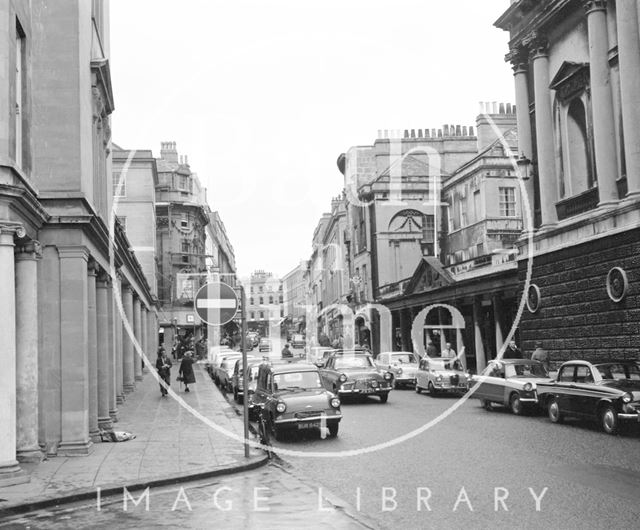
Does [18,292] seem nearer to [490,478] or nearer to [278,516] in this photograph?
[278,516]

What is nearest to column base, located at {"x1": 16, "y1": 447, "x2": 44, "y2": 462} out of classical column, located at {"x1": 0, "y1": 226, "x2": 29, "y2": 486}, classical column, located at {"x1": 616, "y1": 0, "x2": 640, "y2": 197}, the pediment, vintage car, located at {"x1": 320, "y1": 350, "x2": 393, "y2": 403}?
classical column, located at {"x1": 0, "y1": 226, "x2": 29, "y2": 486}

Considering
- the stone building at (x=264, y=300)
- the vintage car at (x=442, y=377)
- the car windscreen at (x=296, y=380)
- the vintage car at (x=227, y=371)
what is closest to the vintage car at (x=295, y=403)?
the car windscreen at (x=296, y=380)

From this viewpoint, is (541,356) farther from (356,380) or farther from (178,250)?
(178,250)

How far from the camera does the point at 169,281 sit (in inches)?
2699

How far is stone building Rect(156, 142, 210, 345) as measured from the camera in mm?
68438

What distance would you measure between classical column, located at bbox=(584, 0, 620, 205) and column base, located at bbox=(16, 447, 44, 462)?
16.9 meters

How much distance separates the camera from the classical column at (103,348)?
18594mm

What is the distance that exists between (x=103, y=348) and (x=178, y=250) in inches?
2015

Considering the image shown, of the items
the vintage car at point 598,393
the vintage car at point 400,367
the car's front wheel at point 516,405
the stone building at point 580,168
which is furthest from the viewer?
the vintage car at point 400,367

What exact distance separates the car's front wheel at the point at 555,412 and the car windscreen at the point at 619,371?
153cm

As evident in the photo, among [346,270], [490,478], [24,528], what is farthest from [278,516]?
[346,270]

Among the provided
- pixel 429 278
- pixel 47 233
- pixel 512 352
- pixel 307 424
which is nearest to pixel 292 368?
pixel 307 424

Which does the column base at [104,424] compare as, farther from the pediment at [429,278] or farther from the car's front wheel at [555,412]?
the pediment at [429,278]

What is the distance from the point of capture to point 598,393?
16.6m
